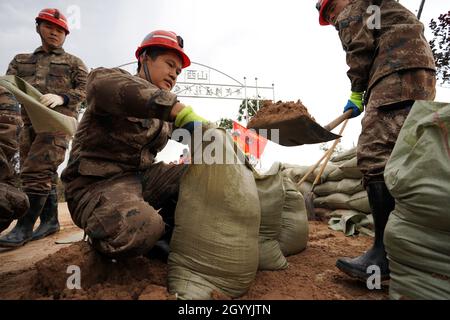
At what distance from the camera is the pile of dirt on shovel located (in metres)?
2.04

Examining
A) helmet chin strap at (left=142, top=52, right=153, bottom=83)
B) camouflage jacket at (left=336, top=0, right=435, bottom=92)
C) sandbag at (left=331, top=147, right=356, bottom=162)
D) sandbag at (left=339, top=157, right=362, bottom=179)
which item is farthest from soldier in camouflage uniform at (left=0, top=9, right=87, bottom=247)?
sandbag at (left=331, top=147, right=356, bottom=162)

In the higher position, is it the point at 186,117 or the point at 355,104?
the point at 355,104

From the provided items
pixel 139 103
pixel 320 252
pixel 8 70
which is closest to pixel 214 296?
pixel 139 103

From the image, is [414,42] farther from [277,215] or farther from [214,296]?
[214,296]

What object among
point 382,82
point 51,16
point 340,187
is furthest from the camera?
point 340,187

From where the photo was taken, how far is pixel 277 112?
2168 mm

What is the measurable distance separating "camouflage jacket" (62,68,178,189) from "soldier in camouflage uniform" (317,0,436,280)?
3.39 feet

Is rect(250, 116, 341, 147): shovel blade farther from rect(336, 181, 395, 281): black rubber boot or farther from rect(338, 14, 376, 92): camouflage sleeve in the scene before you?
rect(336, 181, 395, 281): black rubber boot

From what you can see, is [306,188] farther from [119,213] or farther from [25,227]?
[119,213]

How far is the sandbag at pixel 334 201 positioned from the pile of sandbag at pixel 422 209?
2.72m

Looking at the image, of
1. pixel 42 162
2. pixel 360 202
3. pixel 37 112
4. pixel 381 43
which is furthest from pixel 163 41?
pixel 360 202

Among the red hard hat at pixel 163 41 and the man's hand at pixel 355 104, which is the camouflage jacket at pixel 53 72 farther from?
the man's hand at pixel 355 104

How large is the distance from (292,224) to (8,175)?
5.68 ft

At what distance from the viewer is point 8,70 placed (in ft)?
9.64
